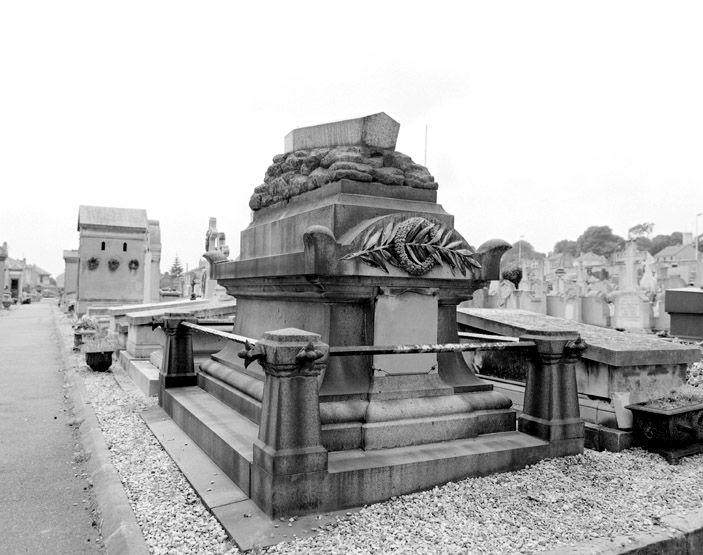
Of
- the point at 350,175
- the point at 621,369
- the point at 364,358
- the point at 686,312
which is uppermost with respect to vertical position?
the point at 350,175

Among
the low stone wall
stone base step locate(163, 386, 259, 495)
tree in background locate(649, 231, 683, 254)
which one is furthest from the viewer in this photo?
tree in background locate(649, 231, 683, 254)

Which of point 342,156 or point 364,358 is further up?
point 342,156

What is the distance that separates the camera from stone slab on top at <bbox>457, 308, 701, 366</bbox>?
200 inches

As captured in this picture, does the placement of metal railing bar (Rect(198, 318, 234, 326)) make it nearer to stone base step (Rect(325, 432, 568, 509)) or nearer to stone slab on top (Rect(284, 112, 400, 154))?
stone slab on top (Rect(284, 112, 400, 154))

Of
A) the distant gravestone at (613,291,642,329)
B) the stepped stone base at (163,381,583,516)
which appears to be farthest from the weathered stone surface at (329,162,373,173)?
the distant gravestone at (613,291,642,329)

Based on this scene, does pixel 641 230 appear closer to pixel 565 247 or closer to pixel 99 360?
pixel 565 247

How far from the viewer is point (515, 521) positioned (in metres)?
3.25

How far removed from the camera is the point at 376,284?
4363 mm

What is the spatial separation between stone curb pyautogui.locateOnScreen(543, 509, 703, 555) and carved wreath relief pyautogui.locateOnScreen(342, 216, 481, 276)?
2306 millimetres

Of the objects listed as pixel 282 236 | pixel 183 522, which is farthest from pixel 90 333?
pixel 183 522

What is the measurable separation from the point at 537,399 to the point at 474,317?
2.35 meters

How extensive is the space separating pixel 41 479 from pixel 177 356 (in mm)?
2085

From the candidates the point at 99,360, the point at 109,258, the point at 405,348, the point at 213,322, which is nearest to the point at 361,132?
the point at 405,348

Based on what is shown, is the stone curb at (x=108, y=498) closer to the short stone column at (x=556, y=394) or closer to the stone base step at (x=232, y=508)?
the stone base step at (x=232, y=508)
